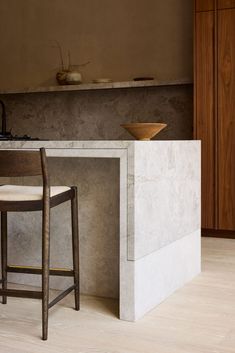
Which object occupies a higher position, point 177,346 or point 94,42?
point 94,42

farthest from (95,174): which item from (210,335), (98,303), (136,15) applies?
(136,15)

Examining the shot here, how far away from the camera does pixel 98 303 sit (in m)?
2.85

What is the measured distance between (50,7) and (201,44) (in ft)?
7.07

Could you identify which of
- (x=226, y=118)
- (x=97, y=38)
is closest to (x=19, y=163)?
(x=226, y=118)

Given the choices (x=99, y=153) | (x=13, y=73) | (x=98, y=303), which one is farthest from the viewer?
(x=13, y=73)

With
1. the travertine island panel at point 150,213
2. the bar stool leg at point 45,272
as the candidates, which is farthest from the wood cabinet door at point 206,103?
the bar stool leg at point 45,272

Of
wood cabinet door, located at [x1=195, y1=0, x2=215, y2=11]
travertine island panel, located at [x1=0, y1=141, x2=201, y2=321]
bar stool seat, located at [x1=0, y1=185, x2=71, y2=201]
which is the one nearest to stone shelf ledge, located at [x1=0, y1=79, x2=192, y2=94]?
wood cabinet door, located at [x1=195, y1=0, x2=215, y2=11]

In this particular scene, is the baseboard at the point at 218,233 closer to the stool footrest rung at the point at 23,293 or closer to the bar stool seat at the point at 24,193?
the bar stool seat at the point at 24,193

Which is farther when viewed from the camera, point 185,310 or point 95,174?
point 95,174

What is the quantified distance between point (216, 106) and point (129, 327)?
9.15 feet

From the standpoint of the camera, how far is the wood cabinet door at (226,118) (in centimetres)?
472

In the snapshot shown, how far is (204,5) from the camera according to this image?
4801 millimetres

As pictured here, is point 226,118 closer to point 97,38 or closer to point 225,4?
point 225,4

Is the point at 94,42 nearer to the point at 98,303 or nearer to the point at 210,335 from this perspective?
the point at 98,303
